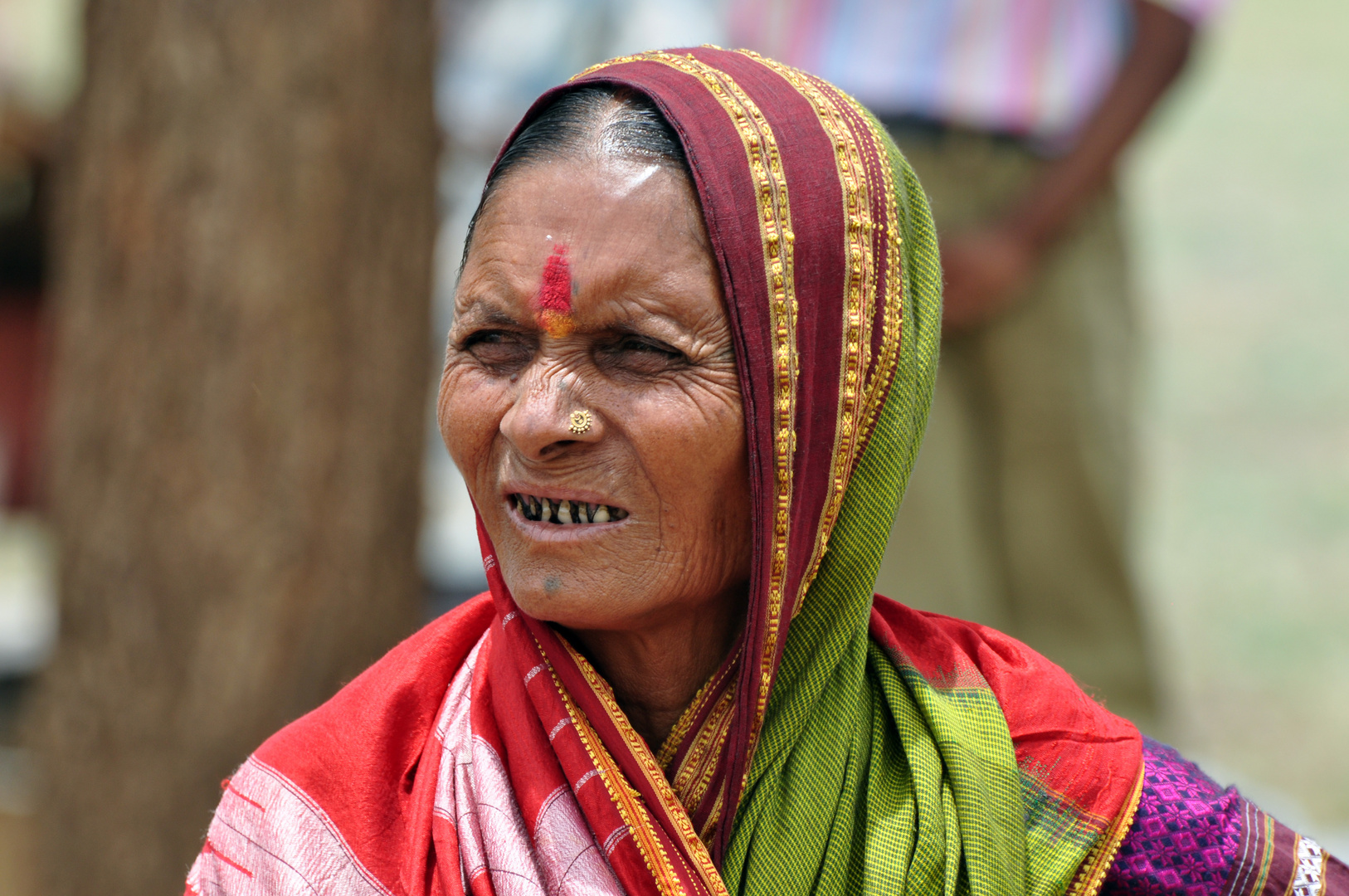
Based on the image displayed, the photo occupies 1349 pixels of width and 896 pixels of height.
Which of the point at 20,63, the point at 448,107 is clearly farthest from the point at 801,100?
the point at 20,63

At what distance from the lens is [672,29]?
606 cm

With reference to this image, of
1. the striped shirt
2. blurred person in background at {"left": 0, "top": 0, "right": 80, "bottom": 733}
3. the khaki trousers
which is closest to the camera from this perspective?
the striped shirt

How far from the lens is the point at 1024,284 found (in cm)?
447

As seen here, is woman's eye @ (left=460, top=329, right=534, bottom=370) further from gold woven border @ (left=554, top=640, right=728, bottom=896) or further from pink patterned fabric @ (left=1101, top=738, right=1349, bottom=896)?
pink patterned fabric @ (left=1101, top=738, right=1349, bottom=896)

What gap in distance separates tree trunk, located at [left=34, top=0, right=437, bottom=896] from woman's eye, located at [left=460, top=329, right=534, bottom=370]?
235 centimetres

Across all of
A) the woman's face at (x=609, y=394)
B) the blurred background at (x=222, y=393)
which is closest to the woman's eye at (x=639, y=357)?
the woman's face at (x=609, y=394)

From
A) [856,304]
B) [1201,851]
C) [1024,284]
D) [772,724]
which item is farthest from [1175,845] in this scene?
[1024,284]

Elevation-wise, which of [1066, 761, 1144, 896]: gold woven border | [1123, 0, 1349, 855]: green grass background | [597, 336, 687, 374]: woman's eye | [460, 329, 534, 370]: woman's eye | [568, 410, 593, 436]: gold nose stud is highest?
[597, 336, 687, 374]: woman's eye

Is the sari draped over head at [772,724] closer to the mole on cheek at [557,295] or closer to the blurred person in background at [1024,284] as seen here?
the mole on cheek at [557,295]

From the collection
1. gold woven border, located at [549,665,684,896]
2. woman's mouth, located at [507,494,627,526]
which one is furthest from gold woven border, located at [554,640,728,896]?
woman's mouth, located at [507,494,627,526]

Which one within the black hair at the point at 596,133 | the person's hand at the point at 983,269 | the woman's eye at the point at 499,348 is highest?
the black hair at the point at 596,133

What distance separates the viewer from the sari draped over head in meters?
1.80

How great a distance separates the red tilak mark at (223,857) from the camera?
6.08ft

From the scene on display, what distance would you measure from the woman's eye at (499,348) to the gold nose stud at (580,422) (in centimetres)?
14
